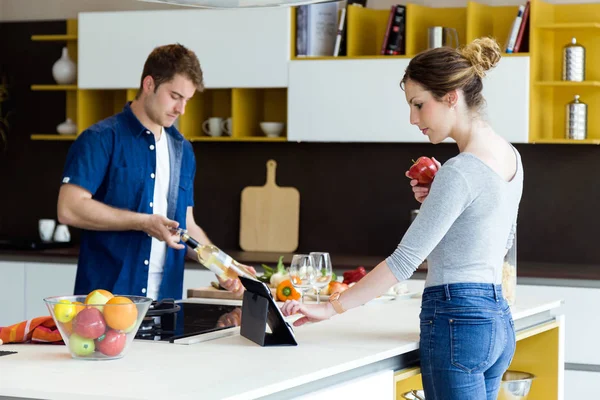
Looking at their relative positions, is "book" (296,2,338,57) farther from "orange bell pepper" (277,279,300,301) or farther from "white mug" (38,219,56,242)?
"orange bell pepper" (277,279,300,301)

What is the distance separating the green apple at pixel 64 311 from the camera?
2.15 m

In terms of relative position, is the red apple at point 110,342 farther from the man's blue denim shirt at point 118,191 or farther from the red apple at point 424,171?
the man's blue denim shirt at point 118,191

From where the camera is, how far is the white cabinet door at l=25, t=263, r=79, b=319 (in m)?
5.05

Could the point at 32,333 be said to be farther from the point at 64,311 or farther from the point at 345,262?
the point at 345,262

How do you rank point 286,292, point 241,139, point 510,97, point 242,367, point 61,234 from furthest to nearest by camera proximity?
1. point 61,234
2. point 241,139
3. point 510,97
4. point 286,292
5. point 242,367

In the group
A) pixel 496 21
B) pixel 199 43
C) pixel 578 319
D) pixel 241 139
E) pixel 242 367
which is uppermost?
pixel 496 21

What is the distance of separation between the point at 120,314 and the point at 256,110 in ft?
11.1

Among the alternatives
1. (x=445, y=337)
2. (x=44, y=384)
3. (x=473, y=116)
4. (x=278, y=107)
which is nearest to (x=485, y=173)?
(x=473, y=116)

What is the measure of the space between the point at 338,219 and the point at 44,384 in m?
3.59

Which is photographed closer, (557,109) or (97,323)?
(97,323)

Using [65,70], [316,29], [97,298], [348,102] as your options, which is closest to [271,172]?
[348,102]

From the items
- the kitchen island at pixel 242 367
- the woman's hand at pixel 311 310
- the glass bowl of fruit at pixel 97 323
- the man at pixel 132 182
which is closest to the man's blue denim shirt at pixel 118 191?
the man at pixel 132 182

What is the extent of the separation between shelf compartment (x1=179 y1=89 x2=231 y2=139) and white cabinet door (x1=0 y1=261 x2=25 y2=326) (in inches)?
46.1

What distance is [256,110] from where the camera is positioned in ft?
17.9
